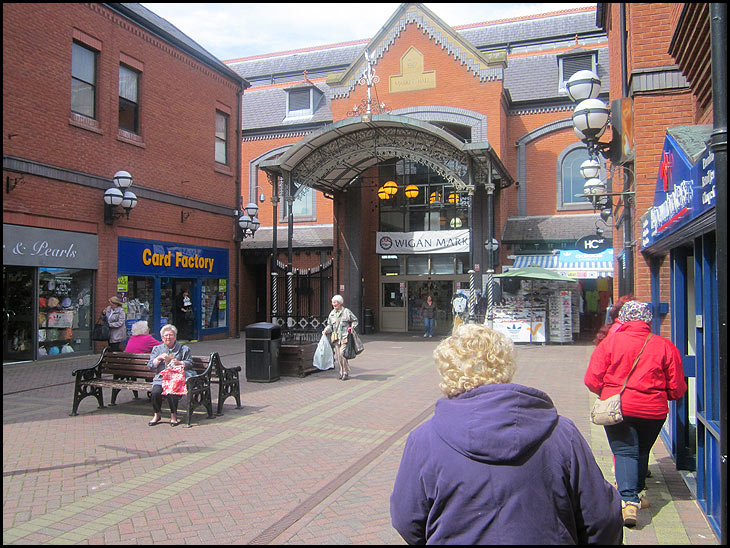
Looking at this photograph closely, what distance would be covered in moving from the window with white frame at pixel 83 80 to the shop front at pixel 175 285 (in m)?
3.49

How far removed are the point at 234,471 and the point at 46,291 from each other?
32.6ft

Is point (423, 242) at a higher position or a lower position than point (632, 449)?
higher

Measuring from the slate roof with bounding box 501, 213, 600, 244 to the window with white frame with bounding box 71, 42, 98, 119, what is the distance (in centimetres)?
1480

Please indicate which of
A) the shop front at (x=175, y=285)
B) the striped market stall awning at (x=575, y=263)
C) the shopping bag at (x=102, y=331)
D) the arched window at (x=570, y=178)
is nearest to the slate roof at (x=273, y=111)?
the shop front at (x=175, y=285)

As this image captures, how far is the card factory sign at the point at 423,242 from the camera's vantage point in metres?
21.6

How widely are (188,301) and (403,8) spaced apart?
46.4ft

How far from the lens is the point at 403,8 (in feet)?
73.4

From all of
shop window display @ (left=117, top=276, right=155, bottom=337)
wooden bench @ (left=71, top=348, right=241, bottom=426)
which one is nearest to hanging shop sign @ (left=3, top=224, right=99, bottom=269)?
shop window display @ (left=117, top=276, right=155, bottom=337)

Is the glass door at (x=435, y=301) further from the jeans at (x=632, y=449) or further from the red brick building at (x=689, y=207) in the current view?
the jeans at (x=632, y=449)

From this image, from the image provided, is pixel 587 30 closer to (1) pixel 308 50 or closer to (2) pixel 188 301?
(1) pixel 308 50

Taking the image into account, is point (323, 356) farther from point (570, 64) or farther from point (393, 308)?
point (570, 64)

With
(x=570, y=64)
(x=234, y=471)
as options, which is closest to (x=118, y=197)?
(x=234, y=471)

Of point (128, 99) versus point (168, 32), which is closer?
point (128, 99)

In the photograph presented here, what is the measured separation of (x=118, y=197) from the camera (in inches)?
572
